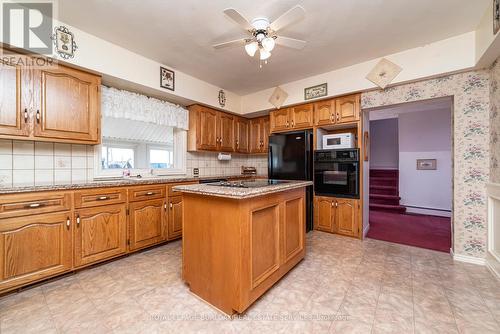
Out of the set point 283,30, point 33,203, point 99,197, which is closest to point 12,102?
point 33,203

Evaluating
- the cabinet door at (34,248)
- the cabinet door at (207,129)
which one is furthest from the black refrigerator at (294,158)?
the cabinet door at (34,248)

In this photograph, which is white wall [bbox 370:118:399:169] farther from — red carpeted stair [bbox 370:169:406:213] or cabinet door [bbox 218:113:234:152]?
cabinet door [bbox 218:113:234:152]

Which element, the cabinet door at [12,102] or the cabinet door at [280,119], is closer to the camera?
the cabinet door at [12,102]

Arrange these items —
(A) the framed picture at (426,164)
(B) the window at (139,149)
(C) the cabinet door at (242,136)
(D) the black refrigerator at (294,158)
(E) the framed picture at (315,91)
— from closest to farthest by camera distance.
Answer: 1. (B) the window at (139,149)
2. (E) the framed picture at (315,91)
3. (D) the black refrigerator at (294,158)
4. (C) the cabinet door at (242,136)
5. (A) the framed picture at (426,164)

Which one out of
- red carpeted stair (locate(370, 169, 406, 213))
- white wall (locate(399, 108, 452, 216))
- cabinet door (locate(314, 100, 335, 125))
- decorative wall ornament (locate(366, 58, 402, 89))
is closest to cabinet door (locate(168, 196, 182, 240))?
cabinet door (locate(314, 100, 335, 125))

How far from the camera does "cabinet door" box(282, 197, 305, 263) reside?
80.0 inches

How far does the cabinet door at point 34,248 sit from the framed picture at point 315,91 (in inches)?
138

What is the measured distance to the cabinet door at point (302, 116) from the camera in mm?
3555

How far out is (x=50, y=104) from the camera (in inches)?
82.9

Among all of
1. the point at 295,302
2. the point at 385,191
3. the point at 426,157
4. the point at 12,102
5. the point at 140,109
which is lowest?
the point at 295,302

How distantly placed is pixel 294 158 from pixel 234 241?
2374 millimetres

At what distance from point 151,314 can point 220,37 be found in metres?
2.71

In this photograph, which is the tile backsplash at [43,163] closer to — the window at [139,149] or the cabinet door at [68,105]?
the window at [139,149]

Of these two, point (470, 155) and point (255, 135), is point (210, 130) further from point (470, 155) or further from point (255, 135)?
point (470, 155)
